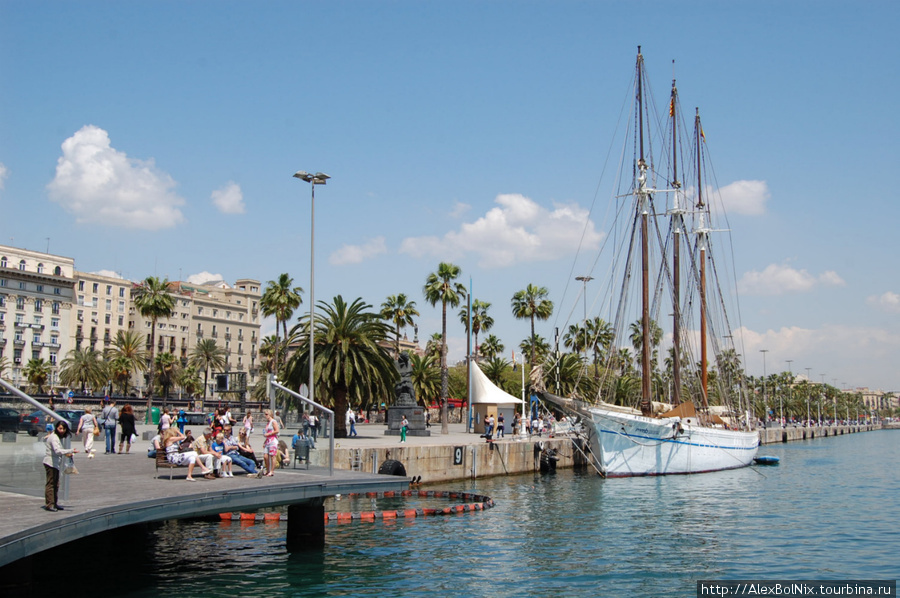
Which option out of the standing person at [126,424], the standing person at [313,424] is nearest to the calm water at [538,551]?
the standing person at [313,424]

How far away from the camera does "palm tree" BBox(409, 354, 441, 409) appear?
8331 centimetres

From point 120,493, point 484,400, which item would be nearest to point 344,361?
point 484,400

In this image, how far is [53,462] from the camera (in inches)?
569

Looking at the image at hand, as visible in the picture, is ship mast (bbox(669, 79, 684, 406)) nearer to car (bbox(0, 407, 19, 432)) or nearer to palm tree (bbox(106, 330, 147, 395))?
car (bbox(0, 407, 19, 432))

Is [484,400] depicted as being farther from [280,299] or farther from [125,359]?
[125,359]

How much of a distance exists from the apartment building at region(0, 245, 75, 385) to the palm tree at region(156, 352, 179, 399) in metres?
12.9

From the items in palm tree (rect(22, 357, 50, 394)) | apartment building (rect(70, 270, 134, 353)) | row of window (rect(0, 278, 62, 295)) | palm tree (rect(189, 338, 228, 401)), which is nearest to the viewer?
palm tree (rect(22, 357, 50, 394))

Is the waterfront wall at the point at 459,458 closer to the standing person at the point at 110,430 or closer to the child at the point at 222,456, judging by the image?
the standing person at the point at 110,430

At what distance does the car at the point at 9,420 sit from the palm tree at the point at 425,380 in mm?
67234

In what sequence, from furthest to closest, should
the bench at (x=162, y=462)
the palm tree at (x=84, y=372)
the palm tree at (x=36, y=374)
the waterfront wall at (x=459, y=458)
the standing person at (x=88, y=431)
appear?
the palm tree at (x=84, y=372) < the palm tree at (x=36, y=374) < the waterfront wall at (x=459, y=458) < the standing person at (x=88, y=431) < the bench at (x=162, y=462)

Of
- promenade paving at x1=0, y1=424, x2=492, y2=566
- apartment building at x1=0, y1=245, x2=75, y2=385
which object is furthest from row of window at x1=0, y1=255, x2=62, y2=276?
promenade paving at x1=0, y1=424, x2=492, y2=566

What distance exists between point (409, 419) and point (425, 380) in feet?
103

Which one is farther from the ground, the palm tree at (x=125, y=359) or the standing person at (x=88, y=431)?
the palm tree at (x=125, y=359)

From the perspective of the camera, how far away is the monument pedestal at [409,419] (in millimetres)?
52000
